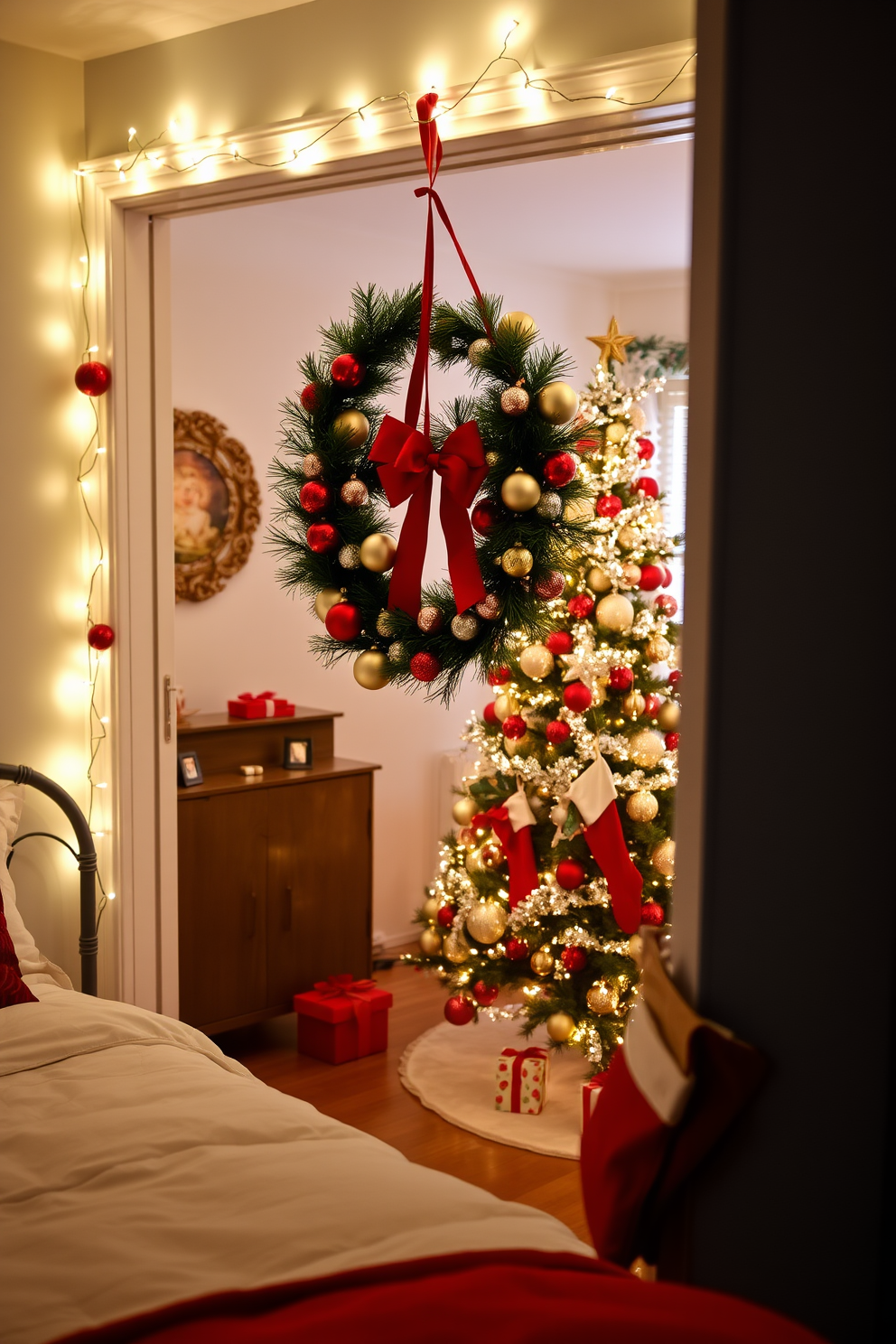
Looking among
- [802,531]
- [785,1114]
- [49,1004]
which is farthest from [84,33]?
[785,1114]

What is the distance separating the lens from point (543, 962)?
3674 mm

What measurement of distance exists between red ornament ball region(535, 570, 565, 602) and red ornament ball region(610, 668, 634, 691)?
3.14ft

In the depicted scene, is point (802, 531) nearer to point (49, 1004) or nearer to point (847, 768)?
point (847, 768)

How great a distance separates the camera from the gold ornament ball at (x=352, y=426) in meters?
2.83

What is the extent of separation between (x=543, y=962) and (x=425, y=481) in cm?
162

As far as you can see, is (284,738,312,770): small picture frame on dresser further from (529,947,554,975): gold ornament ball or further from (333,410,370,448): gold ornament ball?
(333,410,370,448): gold ornament ball

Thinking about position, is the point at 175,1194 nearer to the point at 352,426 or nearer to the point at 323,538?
the point at 323,538

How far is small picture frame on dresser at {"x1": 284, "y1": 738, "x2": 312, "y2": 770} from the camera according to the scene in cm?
435

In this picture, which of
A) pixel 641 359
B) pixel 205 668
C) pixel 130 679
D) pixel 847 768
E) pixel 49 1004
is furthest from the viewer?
pixel 641 359

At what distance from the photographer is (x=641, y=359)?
609cm

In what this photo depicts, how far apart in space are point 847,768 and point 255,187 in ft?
8.01

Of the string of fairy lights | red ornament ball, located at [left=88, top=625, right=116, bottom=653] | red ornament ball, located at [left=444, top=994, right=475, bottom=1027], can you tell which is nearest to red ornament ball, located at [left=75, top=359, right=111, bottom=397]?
the string of fairy lights

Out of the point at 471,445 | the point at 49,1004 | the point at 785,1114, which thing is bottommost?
the point at 49,1004

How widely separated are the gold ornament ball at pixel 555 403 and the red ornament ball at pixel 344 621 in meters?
0.61
